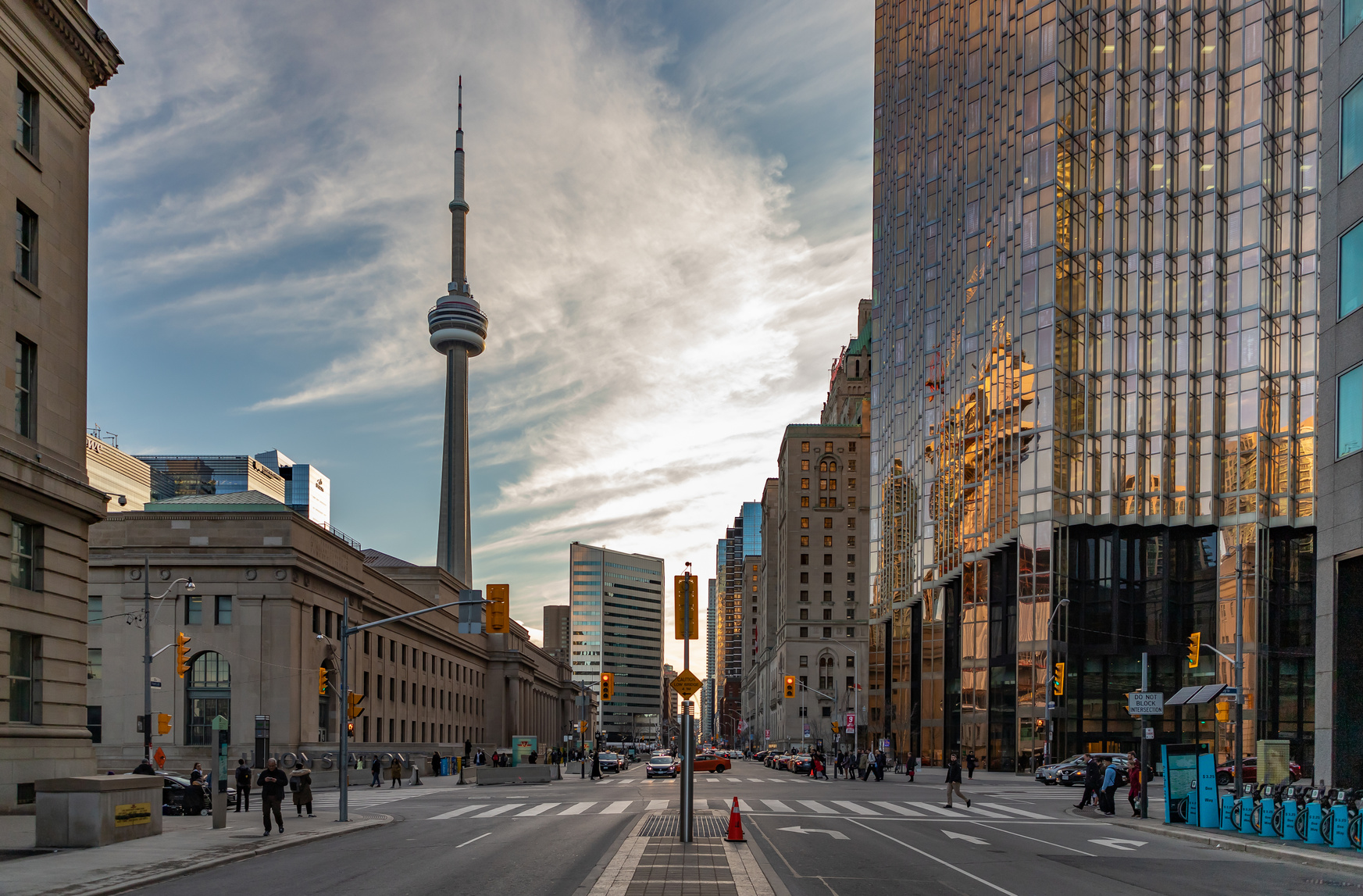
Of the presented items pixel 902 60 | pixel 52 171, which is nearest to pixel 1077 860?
pixel 52 171

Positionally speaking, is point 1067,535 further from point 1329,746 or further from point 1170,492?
point 1329,746

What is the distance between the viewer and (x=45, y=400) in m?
31.2

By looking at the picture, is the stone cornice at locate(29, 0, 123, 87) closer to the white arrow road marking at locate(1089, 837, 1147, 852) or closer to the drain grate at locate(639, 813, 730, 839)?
the drain grate at locate(639, 813, 730, 839)

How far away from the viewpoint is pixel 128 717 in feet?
205

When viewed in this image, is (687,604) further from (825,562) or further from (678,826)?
(825,562)

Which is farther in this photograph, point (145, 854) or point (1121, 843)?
point (1121, 843)

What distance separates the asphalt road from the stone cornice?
22631 millimetres

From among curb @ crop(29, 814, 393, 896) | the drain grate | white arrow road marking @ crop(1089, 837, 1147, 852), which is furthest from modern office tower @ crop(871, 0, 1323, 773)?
curb @ crop(29, 814, 393, 896)

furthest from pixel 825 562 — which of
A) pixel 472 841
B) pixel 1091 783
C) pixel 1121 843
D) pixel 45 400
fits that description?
pixel 472 841

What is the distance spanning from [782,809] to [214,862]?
19.0 m

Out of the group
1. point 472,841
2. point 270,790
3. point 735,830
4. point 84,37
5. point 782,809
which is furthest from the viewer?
point 782,809

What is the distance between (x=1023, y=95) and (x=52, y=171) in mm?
68170

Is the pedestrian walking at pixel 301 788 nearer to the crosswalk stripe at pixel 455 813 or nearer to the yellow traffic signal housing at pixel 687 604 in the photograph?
the crosswalk stripe at pixel 455 813

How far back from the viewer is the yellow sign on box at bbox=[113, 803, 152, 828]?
24559mm
